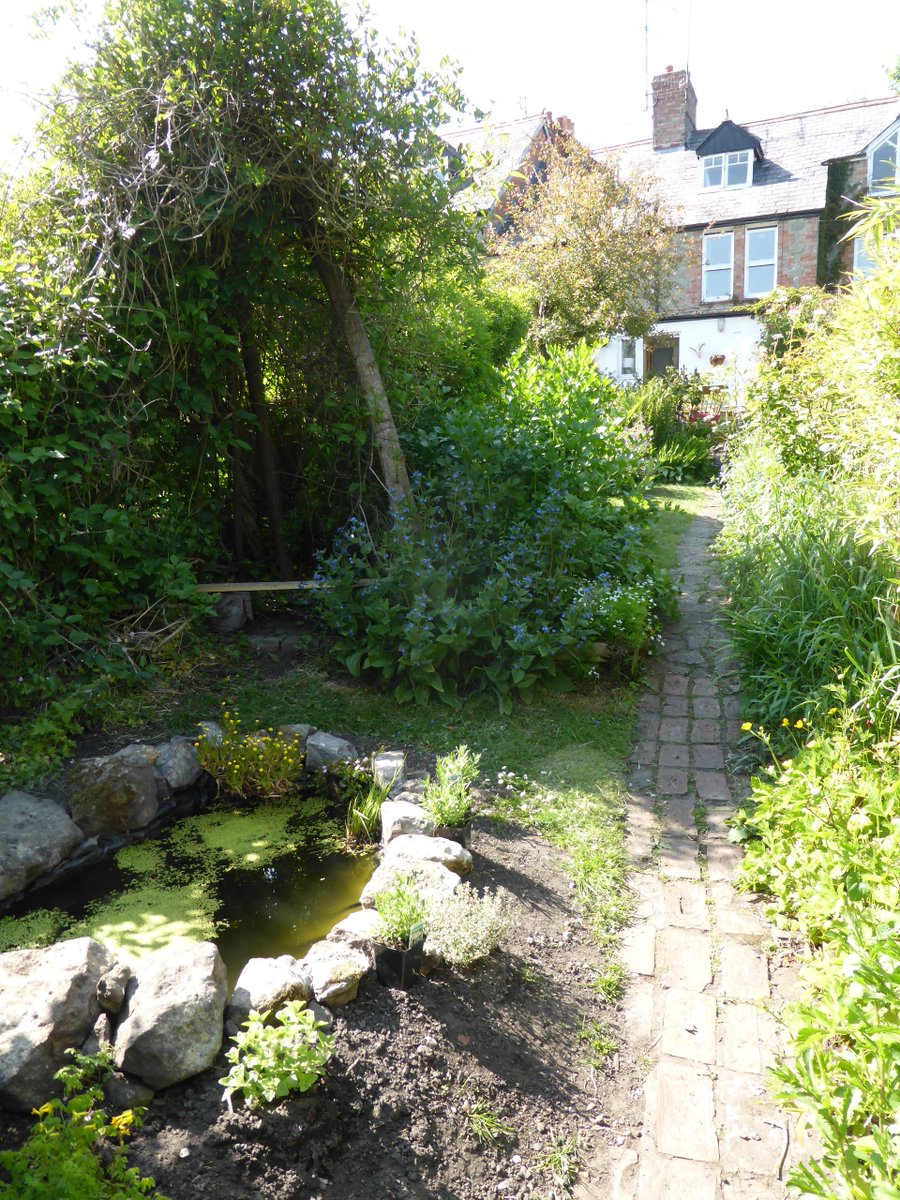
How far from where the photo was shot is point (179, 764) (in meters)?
4.30

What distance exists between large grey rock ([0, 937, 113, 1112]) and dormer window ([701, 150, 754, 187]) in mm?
23627

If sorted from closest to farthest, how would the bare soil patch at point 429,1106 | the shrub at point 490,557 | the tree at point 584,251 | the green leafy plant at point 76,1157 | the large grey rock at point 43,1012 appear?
the green leafy plant at point 76,1157 < the bare soil patch at point 429,1106 < the large grey rock at point 43,1012 < the shrub at point 490,557 < the tree at point 584,251

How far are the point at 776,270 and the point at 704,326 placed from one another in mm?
2021

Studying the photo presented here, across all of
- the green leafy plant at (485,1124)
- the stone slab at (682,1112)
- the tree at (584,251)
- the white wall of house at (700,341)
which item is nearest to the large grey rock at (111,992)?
the green leafy plant at (485,1124)

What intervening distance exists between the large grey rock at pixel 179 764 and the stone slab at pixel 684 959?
2.43 metres

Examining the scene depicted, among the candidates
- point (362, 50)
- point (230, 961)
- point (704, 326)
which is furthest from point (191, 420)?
point (704, 326)

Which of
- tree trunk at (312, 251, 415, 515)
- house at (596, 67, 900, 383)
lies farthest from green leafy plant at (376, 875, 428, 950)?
house at (596, 67, 900, 383)

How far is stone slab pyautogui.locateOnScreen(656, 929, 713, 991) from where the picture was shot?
9.39 feet

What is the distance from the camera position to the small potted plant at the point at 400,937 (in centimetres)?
266

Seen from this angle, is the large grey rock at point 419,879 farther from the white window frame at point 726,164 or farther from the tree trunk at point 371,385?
the white window frame at point 726,164

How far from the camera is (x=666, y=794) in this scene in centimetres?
414

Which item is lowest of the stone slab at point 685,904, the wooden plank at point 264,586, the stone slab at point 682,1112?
the stone slab at point 682,1112

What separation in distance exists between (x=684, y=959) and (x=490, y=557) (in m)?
2.97

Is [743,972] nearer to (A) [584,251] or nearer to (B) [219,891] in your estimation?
(B) [219,891]
